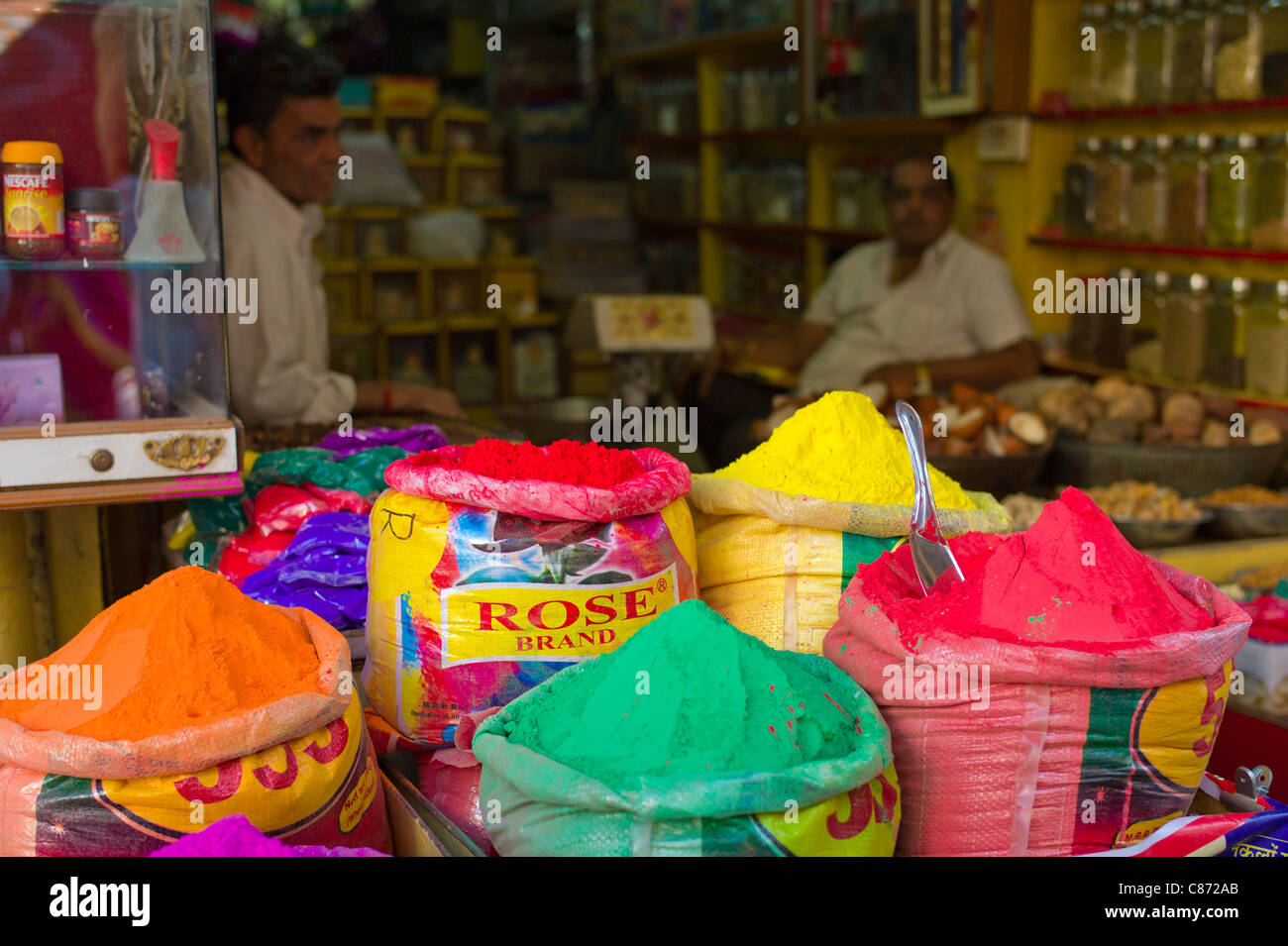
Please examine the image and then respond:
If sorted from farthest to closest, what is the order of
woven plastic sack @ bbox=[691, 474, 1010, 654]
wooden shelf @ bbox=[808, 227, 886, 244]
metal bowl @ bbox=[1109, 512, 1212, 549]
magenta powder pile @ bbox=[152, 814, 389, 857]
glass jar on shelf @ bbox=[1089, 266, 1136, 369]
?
wooden shelf @ bbox=[808, 227, 886, 244] → glass jar on shelf @ bbox=[1089, 266, 1136, 369] → metal bowl @ bbox=[1109, 512, 1212, 549] → woven plastic sack @ bbox=[691, 474, 1010, 654] → magenta powder pile @ bbox=[152, 814, 389, 857]

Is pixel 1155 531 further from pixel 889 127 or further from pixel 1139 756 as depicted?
pixel 889 127

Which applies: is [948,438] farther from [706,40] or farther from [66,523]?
[706,40]

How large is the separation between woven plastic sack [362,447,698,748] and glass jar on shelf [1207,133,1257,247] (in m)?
2.27

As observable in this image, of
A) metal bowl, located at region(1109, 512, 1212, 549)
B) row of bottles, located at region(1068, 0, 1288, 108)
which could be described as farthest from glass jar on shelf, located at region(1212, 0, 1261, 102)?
metal bowl, located at region(1109, 512, 1212, 549)

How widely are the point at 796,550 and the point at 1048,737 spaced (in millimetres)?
387

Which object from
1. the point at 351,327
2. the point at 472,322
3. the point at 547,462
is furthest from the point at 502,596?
the point at 472,322

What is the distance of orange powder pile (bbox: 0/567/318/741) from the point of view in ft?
3.23

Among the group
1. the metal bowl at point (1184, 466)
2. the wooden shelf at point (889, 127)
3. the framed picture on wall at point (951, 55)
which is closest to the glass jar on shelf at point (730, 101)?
the wooden shelf at point (889, 127)

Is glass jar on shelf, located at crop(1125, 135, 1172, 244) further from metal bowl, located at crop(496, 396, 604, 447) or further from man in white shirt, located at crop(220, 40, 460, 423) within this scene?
man in white shirt, located at crop(220, 40, 460, 423)

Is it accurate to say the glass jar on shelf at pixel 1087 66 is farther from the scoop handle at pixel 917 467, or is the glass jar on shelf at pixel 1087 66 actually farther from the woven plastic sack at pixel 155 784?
the woven plastic sack at pixel 155 784

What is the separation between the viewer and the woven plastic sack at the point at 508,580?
1221 millimetres

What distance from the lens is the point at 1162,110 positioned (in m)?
3.12

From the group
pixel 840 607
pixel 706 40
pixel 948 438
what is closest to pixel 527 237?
pixel 706 40

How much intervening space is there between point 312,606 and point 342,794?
21.4 inches
